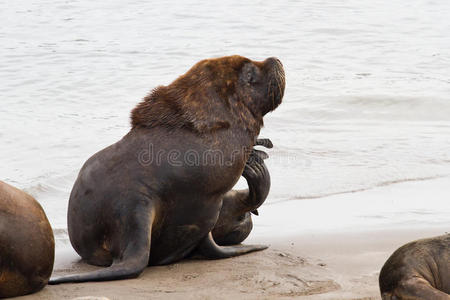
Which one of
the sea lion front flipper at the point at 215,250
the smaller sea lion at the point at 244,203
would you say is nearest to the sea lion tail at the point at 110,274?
the sea lion front flipper at the point at 215,250

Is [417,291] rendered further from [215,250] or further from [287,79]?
[287,79]

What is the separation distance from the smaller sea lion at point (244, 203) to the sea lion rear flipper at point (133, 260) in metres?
0.99

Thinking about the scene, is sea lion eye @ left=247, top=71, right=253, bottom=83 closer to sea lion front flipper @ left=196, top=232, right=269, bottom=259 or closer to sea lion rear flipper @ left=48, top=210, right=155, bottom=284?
sea lion front flipper @ left=196, top=232, right=269, bottom=259

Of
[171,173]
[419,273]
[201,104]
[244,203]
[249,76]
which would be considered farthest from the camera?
[244,203]

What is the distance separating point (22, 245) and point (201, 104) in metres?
1.63

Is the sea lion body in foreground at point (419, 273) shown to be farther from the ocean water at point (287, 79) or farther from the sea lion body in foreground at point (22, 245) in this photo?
the ocean water at point (287, 79)

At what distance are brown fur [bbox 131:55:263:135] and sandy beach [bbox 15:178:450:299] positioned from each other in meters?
0.90

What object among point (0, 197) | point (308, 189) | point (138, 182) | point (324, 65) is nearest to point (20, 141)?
point (308, 189)

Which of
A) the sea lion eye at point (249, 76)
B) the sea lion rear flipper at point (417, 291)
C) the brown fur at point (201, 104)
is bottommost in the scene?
the sea lion rear flipper at point (417, 291)

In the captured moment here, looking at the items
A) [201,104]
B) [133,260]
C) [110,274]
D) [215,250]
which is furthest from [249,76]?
[110,274]

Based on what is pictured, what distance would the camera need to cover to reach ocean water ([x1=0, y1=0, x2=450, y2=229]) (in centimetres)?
941

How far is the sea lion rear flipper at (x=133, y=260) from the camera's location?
4.93 m

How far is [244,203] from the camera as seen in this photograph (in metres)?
6.22

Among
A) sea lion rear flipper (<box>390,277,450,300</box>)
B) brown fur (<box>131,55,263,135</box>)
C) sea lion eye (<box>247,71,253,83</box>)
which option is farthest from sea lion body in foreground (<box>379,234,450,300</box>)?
sea lion eye (<box>247,71,253,83</box>)
